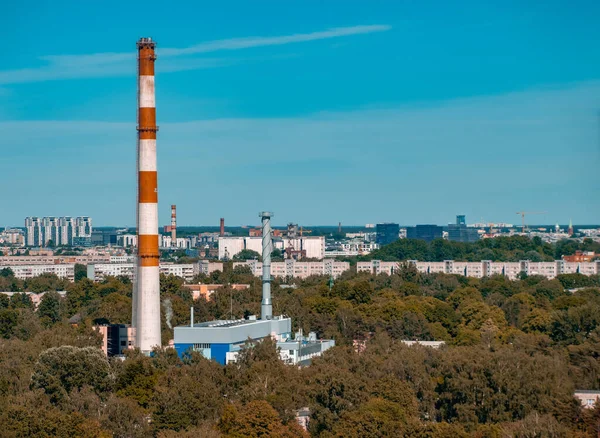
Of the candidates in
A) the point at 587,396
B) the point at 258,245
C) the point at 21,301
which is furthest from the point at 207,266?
the point at 587,396

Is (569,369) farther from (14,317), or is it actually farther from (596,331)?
(14,317)

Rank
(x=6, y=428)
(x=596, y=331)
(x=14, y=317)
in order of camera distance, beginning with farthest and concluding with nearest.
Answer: (x=14, y=317) < (x=596, y=331) < (x=6, y=428)

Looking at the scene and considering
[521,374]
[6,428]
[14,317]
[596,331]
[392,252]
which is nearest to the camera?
[6,428]

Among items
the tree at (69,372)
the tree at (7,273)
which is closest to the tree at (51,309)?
the tree at (69,372)

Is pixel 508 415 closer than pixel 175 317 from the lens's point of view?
Yes

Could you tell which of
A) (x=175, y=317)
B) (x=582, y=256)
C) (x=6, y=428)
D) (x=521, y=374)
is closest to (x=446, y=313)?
(x=175, y=317)
